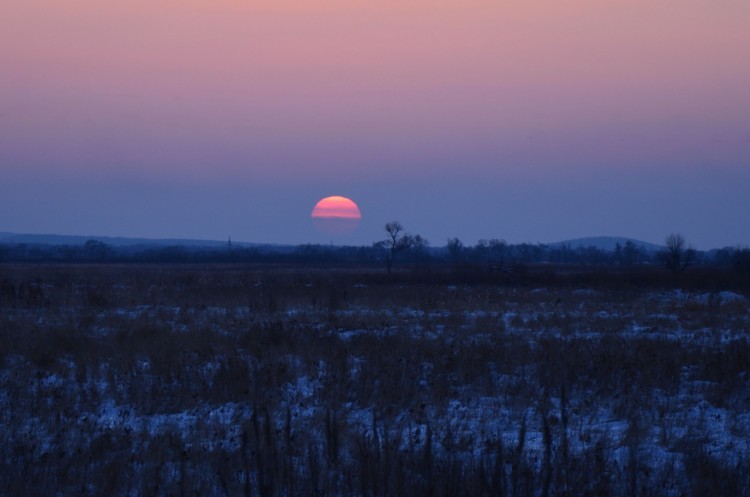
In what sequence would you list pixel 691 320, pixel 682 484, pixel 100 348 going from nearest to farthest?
pixel 682 484 < pixel 100 348 < pixel 691 320

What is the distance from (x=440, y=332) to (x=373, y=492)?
1206 centimetres

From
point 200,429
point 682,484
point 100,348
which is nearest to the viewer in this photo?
point 682,484

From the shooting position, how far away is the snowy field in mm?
6535

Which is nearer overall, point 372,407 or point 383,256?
point 372,407

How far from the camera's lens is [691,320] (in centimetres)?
2123

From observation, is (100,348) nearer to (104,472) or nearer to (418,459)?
(104,472)

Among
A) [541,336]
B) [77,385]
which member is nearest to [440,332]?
[541,336]

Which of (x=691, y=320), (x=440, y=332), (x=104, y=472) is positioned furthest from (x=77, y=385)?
(x=691, y=320)

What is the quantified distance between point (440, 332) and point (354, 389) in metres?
7.64

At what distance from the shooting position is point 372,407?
9.77 meters

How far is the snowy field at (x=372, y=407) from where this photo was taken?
6535mm

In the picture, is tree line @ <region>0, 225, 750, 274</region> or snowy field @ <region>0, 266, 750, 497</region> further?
tree line @ <region>0, 225, 750, 274</region>

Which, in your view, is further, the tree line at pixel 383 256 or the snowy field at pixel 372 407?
the tree line at pixel 383 256

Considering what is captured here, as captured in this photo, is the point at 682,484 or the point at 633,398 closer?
the point at 682,484
